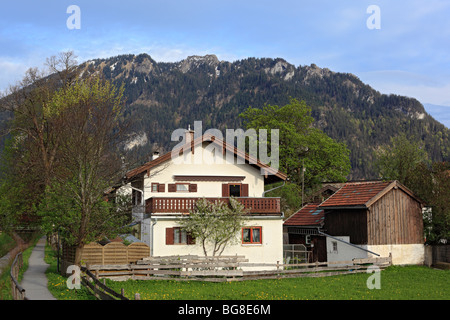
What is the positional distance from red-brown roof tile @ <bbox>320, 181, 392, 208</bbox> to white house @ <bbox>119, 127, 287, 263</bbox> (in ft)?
14.5

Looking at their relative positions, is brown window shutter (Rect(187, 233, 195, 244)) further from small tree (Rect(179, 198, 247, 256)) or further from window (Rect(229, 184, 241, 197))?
window (Rect(229, 184, 241, 197))

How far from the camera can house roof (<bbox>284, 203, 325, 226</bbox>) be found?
38344mm

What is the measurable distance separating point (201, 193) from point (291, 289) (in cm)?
1308

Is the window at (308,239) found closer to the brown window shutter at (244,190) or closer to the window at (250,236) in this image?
the brown window shutter at (244,190)

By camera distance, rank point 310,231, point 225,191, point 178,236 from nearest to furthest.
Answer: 1. point 178,236
2. point 225,191
3. point 310,231

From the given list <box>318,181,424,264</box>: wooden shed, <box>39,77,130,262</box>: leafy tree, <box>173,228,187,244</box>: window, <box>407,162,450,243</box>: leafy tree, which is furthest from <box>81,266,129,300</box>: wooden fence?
<box>407,162,450,243</box>: leafy tree

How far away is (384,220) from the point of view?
3419 cm

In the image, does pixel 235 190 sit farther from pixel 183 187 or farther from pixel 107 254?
pixel 107 254

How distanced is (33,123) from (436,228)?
3649 cm

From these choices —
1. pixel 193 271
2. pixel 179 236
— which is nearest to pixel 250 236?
pixel 179 236

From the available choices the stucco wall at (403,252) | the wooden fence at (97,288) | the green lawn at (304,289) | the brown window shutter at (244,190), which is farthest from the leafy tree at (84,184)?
the stucco wall at (403,252)

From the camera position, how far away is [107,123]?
26.4 meters
